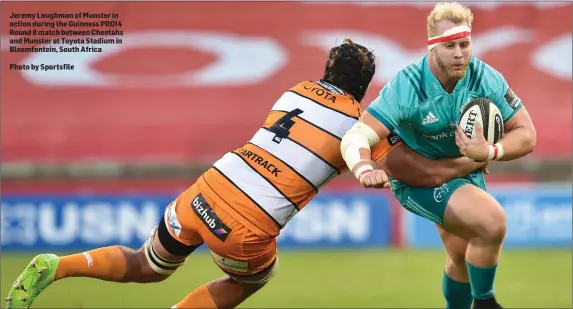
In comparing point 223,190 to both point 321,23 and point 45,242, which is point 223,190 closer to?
point 45,242

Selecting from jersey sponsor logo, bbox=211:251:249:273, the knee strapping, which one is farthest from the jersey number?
the knee strapping

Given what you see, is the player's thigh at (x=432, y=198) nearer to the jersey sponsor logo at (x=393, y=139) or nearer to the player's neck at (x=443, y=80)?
the jersey sponsor logo at (x=393, y=139)

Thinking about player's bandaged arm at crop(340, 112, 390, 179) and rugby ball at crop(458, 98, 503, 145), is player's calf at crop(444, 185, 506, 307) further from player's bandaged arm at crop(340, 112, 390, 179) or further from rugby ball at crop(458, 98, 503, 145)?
player's bandaged arm at crop(340, 112, 390, 179)

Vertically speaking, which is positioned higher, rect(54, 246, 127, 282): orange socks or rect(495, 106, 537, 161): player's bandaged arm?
rect(495, 106, 537, 161): player's bandaged arm

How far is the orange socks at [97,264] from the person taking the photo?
16.3 ft

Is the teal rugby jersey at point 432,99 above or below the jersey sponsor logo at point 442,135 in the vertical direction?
above

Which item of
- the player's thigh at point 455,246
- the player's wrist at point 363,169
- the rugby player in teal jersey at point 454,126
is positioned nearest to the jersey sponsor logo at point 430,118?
the rugby player in teal jersey at point 454,126

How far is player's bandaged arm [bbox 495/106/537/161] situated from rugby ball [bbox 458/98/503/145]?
6cm

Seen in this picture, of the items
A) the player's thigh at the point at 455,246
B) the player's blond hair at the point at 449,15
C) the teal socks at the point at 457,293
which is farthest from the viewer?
the teal socks at the point at 457,293

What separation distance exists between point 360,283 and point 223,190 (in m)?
4.24

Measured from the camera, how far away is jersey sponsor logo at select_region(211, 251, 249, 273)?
4.89 metres

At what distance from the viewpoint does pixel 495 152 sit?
15.2 ft

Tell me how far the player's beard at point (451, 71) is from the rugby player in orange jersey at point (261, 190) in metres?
0.42

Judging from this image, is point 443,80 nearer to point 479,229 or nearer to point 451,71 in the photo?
point 451,71
